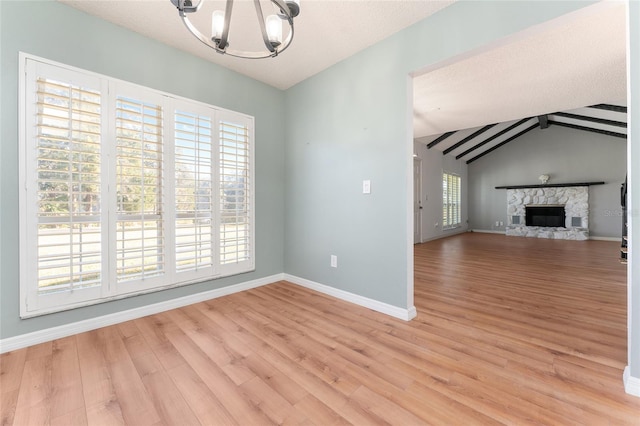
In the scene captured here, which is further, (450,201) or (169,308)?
(450,201)

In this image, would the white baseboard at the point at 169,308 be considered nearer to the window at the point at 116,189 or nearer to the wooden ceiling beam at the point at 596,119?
the window at the point at 116,189

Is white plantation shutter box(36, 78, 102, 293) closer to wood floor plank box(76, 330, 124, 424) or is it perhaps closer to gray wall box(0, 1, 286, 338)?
gray wall box(0, 1, 286, 338)

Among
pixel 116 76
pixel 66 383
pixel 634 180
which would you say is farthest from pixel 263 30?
pixel 66 383

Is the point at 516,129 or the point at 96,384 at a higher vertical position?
the point at 516,129

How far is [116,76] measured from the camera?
2172 millimetres

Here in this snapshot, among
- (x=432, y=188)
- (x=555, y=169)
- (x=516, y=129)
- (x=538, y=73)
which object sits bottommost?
(x=432, y=188)

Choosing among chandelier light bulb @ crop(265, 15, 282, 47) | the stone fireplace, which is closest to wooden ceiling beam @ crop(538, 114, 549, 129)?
the stone fireplace

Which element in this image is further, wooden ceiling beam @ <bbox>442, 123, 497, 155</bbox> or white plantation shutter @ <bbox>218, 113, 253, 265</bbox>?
wooden ceiling beam @ <bbox>442, 123, 497, 155</bbox>

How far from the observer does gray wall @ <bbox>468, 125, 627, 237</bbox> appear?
723 centimetres

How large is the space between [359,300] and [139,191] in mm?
2330

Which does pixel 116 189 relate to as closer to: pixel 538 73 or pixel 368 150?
pixel 368 150

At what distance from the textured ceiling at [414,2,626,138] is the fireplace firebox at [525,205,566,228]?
5327 millimetres

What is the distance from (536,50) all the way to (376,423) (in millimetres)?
3417

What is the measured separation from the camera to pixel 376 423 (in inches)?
45.3
